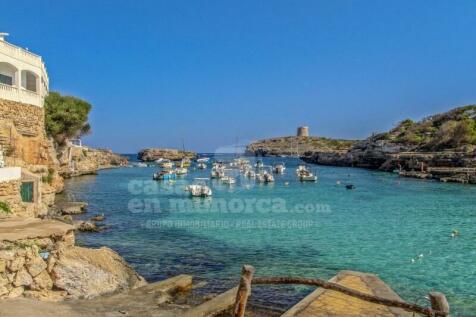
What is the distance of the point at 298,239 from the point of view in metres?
25.1

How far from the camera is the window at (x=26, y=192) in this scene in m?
23.2

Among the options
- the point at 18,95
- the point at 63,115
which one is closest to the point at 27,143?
the point at 18,95

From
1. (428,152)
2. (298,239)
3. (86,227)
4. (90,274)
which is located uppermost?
(428,152)

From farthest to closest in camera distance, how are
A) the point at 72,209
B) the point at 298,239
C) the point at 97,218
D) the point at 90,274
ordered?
the point at 72,209, the point at 97,218, the point at 298,239, the point at 90,274

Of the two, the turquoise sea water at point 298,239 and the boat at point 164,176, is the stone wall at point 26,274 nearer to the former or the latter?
the turquoise sea water at point 298,239

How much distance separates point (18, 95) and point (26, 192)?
1172 cm

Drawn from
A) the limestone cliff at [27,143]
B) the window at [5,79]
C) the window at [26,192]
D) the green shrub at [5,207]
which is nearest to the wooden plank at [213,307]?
the green shrub at [5,207]

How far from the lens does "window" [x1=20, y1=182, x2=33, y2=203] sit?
76.0ft

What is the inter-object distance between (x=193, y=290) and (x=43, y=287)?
527 centimetres

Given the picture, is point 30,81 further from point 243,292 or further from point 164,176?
point 164,176

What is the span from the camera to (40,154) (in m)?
35.0

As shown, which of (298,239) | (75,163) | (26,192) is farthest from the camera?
(75,163)

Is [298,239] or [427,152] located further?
[427,152]

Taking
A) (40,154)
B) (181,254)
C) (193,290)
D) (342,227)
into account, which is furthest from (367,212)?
(40,154)
